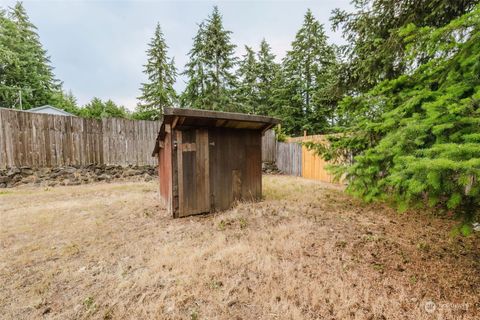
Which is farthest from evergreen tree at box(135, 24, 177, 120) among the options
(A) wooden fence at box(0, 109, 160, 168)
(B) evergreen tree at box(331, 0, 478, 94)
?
(B) evergreen tree at box(331, 0, 478, 94)

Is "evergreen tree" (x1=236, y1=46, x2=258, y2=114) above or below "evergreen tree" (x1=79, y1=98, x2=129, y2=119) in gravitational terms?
above

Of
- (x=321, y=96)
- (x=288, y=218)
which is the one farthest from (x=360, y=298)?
(x=321, y=96)

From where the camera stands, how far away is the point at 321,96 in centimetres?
632

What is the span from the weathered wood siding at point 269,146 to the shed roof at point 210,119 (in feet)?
23.2

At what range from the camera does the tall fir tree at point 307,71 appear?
54.1ft

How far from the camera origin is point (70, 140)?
7.84 meters

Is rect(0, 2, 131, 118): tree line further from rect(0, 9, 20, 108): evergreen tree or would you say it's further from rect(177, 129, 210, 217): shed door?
rect(177, 129, 210, 217): shed door

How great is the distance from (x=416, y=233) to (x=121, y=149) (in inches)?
375

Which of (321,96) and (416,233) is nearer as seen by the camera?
(416,233)

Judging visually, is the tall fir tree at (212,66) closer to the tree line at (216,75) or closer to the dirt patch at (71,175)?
the tree line at (216,75)

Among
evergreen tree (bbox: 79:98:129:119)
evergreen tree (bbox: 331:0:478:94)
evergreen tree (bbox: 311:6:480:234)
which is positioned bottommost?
evergreen tree (bbox: 311:6:480:234)

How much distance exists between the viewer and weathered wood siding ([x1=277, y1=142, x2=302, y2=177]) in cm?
1043

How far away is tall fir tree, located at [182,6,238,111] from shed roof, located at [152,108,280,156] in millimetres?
12020

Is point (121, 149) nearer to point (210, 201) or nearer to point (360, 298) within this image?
point (210, 201)
